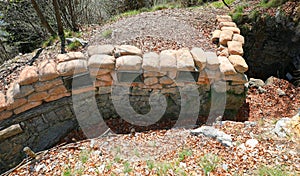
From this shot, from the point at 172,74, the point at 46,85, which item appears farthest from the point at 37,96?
the point at 172,74

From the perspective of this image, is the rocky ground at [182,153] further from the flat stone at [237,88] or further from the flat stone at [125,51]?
the flat stone at [125,51]

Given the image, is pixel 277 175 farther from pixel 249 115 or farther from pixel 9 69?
pixel 9 69

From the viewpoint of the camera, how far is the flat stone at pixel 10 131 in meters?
2.64

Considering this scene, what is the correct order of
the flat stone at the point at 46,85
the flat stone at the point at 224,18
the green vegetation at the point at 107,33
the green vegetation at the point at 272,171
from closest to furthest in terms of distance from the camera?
the green vegetation at the point at 272,171
the flat stone at the point at 46,85
the green vegetation at the point at 107,33
the flat stone at the point at 224,18

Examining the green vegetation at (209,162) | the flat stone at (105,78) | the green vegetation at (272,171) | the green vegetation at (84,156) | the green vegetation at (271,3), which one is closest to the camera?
the green vegetation at (272,171)

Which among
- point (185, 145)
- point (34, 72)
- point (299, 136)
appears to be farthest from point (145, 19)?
point (299, 136)

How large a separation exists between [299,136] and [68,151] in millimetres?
2241

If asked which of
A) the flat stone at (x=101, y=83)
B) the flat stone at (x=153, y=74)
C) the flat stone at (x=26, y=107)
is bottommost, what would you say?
the flat stone at (x=26, y=107)

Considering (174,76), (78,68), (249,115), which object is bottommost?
(249,115)

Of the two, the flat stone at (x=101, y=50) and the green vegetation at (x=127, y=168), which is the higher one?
the flat stone at (x=101, y=50)

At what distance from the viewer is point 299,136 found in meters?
2.12

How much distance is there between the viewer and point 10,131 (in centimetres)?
267

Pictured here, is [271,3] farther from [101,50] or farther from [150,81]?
[101,50]

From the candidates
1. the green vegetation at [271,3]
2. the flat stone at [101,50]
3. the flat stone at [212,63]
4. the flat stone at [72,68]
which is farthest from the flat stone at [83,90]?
the green vegetation at [271,3]
